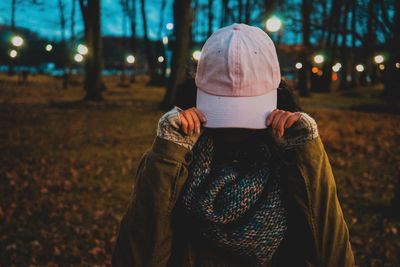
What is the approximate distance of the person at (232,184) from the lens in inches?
59.9

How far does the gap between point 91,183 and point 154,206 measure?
6215mm

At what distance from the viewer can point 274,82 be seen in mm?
1619

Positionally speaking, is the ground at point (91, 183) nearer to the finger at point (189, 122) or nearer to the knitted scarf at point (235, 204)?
the knitted scarf at point (235, 204)

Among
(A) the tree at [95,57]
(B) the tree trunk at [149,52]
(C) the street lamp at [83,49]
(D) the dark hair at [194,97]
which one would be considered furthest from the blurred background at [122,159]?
(B) the tree trunk at [149,52]

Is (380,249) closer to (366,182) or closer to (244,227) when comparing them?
(366,182)

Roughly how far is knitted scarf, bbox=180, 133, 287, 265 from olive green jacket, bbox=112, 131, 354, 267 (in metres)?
0.07

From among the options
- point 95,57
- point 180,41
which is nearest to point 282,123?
point 180,41

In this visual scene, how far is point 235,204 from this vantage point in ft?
5.07

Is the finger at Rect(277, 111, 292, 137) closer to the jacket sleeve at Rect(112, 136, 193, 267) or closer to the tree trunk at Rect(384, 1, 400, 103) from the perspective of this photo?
the jacket sleeve at Rect(112, 136, 193, 267)

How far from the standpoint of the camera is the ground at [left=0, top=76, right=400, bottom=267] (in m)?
5.04

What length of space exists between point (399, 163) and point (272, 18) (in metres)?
6.27

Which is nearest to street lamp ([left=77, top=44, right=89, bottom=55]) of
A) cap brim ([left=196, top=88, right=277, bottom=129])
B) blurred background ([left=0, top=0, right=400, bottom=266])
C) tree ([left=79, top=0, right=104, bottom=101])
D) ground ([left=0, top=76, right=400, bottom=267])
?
tree ([left=79, top=0, right=104, bottom=101])

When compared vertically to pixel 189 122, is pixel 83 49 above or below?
above

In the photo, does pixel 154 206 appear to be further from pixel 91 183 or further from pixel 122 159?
pixel 122 159
